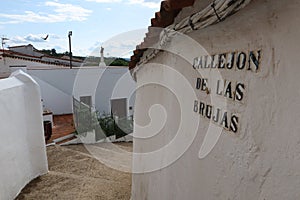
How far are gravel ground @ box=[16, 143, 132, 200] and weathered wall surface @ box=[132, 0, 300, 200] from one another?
12.4 ft

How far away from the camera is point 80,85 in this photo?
15125mm

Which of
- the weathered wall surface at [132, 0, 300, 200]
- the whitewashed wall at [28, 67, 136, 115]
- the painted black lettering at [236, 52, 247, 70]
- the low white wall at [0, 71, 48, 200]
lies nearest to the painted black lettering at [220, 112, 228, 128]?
the weathered wall surface at [132, 0, 300, 200]

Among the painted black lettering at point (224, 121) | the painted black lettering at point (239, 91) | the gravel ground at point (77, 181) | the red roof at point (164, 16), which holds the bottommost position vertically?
the gravel ground at point (77, 181)

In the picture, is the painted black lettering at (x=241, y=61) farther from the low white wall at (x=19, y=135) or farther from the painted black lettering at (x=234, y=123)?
the low white wall at (x=19, y=135)

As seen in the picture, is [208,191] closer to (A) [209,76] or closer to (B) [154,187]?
(A) [209,76]

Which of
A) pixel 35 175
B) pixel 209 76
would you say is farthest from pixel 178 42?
pixel 35 175

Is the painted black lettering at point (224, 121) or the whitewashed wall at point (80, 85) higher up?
the painted black lettering at point (224, 121)

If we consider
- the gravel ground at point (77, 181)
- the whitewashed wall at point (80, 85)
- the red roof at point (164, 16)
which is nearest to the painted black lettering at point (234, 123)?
the red roof at point (164, 16)

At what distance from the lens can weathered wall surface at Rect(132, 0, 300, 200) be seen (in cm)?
120

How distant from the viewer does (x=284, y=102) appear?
4.06 ft

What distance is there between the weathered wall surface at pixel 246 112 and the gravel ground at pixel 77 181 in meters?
3.77

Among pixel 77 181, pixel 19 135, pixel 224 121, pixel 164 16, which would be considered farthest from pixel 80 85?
pixel 224 121

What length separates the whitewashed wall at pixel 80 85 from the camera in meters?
14.8

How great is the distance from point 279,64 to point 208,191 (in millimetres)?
1220
